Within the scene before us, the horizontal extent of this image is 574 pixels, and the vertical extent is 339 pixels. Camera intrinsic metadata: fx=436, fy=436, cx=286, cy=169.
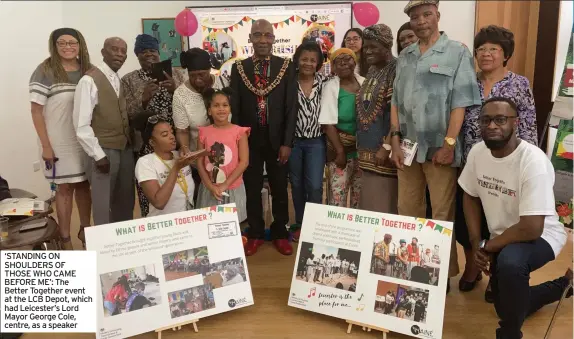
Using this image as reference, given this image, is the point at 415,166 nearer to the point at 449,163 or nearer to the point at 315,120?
the point at 449,163

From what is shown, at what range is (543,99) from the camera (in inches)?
171

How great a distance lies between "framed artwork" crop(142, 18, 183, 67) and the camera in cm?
514

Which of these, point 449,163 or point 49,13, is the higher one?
point 49,13

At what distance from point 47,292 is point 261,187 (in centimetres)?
152

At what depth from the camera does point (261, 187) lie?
3.08 meters

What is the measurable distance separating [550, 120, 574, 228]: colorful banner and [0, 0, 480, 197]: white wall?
277cm

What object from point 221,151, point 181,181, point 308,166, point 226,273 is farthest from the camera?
point 308,166

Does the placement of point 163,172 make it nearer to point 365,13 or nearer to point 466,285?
point 466,285

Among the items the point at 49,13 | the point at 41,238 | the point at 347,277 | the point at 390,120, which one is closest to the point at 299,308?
the point at 347,277

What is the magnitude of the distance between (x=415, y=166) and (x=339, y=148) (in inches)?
23.8

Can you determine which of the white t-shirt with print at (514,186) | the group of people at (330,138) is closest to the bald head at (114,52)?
the group of people at (330,138)

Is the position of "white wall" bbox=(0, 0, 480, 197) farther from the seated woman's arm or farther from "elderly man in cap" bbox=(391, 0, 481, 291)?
"elderly man in cap" bbox=(391, 0, 481, 291)

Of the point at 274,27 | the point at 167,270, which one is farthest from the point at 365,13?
the point at 167,270

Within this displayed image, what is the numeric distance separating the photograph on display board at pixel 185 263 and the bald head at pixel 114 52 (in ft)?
5.05
